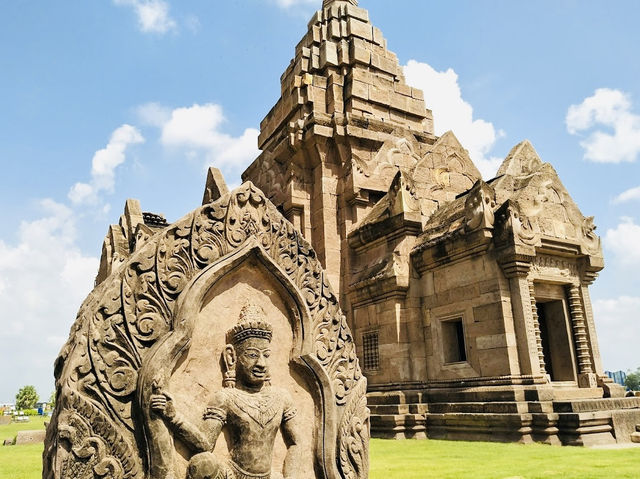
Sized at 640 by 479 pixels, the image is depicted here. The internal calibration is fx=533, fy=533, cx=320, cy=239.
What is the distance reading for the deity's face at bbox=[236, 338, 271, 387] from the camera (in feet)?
12.3

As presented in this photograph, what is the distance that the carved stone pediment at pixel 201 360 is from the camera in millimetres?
3270

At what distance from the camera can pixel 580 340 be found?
12.1 m

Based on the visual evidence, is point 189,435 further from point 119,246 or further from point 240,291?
point 119,246

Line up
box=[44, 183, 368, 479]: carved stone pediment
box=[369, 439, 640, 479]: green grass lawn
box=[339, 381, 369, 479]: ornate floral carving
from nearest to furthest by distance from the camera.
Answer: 1. box=[44, 183, 368, 479]: carved stone pediment
2. box=[339, 381, 369, 479]: ornate floral carving
3. box=[369, 439, 640, 479]: green grass lawn

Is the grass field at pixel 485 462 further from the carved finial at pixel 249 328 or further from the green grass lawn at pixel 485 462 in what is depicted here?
the carved finial at pixel 249 328

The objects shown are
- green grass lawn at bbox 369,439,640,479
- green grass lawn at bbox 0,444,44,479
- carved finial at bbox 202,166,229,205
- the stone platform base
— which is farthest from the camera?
carved finial at bbox 202,166,229,205

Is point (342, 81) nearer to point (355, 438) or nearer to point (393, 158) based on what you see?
point (393, 158)

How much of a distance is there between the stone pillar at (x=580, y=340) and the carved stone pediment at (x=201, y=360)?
941 centimetres

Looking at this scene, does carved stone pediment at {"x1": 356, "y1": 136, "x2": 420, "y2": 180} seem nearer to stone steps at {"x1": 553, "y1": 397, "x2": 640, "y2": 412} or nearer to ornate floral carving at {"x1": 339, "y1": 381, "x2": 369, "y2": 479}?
stone steps at {"x1": 553, "y1": 397, "x2": 640, "y2": 412}

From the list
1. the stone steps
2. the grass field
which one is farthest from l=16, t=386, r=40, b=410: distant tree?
the stone steps

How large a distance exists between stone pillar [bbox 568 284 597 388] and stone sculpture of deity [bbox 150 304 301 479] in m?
10.0

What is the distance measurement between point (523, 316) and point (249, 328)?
851 cm

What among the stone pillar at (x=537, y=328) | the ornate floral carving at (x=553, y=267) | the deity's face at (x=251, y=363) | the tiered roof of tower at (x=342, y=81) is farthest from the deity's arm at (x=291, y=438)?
the tiered roof of tower at (x=342, y=81)

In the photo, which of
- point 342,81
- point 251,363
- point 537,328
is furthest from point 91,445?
point 342,81
